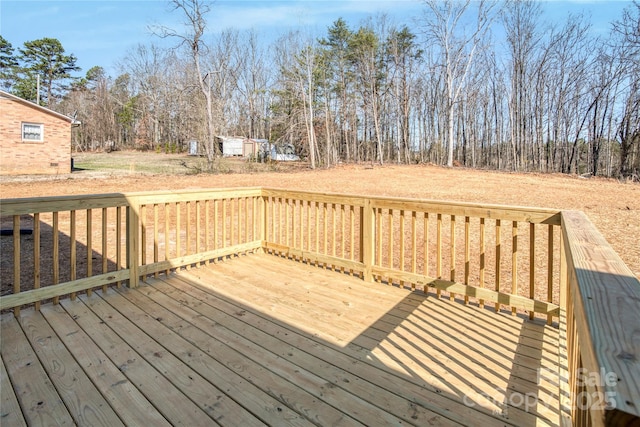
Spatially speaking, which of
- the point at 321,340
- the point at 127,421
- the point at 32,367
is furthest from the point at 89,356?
the point at 321,340

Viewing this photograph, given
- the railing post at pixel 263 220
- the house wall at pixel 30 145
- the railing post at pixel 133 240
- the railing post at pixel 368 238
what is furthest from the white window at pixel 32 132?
the railing post at pixel 368 238

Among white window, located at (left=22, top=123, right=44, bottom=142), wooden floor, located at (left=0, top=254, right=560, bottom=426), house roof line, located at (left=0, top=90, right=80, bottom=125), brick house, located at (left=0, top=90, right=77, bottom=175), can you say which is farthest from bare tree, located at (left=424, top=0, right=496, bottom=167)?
white window, located at (left=22, top=123, right=44, bottom=142)

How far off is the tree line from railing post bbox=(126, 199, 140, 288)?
12.8 meters

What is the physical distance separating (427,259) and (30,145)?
58.5ft

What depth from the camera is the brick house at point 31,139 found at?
14398 mm

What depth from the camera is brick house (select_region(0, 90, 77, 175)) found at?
14.4 m

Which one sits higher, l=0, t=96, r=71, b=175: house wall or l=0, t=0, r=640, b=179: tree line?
l=0, t=0, r=640, b=179: tree line

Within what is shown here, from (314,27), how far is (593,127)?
1355 cm

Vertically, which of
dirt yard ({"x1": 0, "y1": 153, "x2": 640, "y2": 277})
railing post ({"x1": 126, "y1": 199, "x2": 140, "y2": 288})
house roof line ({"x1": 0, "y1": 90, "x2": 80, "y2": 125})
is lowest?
railing post ({"x1": 126, "y1": 199, "x2": 140, "y2": 288})

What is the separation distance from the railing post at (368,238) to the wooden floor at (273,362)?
45cm

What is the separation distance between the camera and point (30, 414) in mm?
1761

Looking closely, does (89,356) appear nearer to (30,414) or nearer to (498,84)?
(30,414)

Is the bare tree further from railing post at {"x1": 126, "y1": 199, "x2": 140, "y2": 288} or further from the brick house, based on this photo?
the brick house

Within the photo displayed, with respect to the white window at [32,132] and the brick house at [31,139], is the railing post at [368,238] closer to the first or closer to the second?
the brick house at [31,139]
